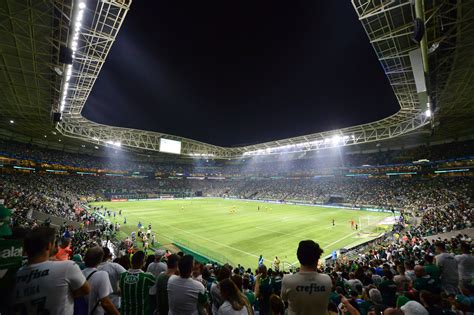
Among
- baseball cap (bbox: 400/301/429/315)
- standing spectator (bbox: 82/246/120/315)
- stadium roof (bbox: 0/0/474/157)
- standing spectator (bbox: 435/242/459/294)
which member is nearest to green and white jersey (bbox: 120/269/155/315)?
standing spectator (bbox: 82/246/120/315)

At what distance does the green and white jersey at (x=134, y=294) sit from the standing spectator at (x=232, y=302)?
1.54m

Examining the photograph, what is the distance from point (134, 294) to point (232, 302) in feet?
6.01

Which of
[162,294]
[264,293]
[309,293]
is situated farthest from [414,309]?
[162,294]

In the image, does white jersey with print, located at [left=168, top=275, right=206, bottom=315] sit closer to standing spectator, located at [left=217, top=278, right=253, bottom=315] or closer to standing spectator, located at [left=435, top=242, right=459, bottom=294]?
standing spectator, located at [left=217, top=278, right=253, bottom=315]

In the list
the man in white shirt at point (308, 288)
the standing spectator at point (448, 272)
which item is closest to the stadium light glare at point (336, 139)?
the standing spectator at point (448, 272)

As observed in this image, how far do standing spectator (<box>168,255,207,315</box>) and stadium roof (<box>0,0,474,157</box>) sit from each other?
1518 cm

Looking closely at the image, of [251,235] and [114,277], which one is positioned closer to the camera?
[114,277]

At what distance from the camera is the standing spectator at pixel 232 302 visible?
288 cm

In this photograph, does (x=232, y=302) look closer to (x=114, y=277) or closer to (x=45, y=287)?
(x=45, y=287)

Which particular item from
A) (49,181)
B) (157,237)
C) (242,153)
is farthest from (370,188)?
(49,181)

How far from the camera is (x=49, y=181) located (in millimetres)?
49375

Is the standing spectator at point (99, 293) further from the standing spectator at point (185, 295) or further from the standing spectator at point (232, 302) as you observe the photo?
the standing spectator at point (232, 302)

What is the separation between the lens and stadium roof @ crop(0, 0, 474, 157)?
523 inches

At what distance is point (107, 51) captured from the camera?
19828mm
